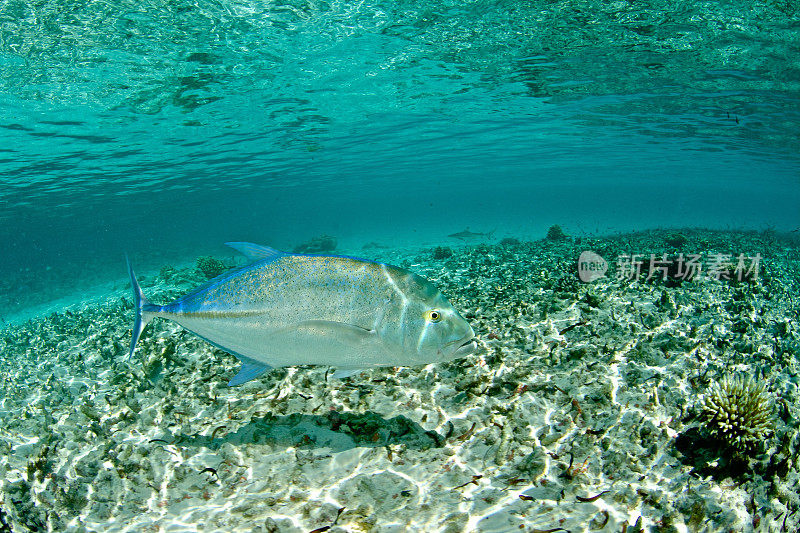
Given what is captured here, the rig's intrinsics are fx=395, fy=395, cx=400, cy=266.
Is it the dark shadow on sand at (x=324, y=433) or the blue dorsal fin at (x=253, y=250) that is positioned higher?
the blue dorsal fin at (x=253, y=250)

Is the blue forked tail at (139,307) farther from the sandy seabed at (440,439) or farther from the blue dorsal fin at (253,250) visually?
the sandy seabed at (440,439)

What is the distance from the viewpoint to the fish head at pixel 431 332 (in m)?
2.39

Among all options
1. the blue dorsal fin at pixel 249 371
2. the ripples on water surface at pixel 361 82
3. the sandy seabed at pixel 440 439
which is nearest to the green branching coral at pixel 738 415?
the sandy seabed at pixel 440 439

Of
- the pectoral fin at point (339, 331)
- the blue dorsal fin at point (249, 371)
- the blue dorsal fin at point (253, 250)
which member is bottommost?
the blue dorsal fin at point (249, 371)

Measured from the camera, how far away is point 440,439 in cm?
414

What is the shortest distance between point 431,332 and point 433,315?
0.10 meters

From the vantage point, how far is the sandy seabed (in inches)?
134

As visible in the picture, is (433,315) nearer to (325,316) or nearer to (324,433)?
(325,316)

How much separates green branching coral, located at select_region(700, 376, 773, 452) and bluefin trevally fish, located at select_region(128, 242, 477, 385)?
327cm

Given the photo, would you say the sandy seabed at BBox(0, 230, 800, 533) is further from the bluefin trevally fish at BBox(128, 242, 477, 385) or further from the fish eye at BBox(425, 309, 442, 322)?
the fish eye at BBox(425, 309, 442, 322)

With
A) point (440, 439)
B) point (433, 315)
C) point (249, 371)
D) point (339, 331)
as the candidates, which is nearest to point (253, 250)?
point (249, 371)

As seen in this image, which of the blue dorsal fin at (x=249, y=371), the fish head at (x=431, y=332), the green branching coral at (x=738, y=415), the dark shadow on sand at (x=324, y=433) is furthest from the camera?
the dark shadow on sand at (x=324, y=433)

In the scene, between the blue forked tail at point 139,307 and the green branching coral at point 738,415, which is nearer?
the blue forked tail at point 139,307

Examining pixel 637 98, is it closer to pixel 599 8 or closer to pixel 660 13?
pixel 660 13
